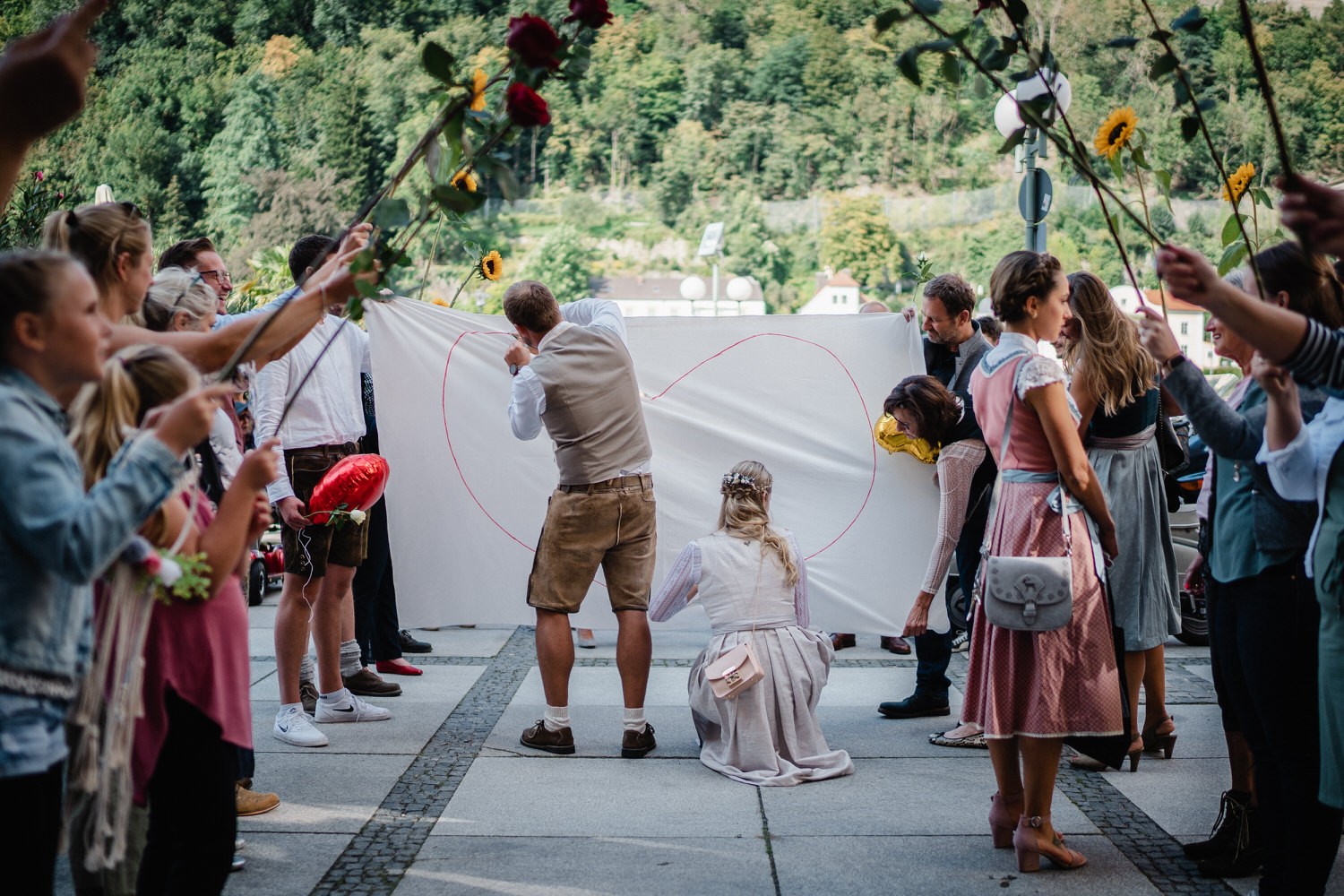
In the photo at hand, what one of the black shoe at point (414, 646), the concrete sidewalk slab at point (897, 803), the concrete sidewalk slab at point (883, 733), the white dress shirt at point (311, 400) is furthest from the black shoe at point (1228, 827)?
the black shoe at point (414, 646)

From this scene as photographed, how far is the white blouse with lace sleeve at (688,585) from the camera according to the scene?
4867 mm

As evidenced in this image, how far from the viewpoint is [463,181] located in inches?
110

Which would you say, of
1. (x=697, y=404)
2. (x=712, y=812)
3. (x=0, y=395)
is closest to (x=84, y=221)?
(x=0, y=395)

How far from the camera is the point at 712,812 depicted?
A: 4.20 meters

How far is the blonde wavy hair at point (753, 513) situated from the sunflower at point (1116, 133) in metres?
2.05

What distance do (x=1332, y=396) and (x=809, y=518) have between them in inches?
138

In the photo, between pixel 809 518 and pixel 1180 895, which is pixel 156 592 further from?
pixel 809 518

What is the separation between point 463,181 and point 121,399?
89 centimetres

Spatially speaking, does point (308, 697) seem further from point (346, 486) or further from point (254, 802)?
point (254, 802)

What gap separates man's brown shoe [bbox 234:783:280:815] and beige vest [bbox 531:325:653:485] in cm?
167

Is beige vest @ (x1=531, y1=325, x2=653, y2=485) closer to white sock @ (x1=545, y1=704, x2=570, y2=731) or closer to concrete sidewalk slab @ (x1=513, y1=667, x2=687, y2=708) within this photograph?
white sock @ (x1=545, y1=704, x2=570, y2=731)

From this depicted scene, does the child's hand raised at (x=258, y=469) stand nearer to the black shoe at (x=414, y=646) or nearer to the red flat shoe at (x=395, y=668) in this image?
the red flat shoe at (x=395, y=668)

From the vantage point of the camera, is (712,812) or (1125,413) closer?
(712,812)

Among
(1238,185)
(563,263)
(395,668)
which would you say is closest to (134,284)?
(1238,185)
